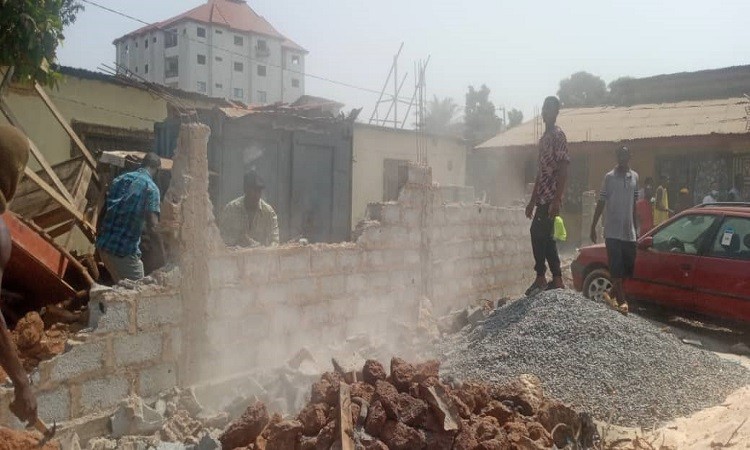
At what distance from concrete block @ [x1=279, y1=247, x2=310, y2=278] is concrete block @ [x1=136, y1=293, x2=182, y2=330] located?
106cm

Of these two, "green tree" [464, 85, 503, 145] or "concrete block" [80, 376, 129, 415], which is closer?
"concrete block" [80, 376, 129, 415]

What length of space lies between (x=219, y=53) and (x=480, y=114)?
2137 centimetres

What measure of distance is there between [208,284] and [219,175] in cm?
460

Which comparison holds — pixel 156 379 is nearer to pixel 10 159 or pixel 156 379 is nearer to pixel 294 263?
pixel 294 263

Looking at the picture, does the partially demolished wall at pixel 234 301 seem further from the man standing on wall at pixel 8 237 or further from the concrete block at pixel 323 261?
the man standing on wall at pixel 8 237

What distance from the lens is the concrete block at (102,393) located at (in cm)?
401

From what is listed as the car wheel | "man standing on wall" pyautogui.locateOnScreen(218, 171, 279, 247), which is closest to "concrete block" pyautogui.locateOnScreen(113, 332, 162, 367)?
"man standing on wall" pyautogui.locateOnScreen(218, 171, 279, 247)

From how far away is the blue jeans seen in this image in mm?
5168

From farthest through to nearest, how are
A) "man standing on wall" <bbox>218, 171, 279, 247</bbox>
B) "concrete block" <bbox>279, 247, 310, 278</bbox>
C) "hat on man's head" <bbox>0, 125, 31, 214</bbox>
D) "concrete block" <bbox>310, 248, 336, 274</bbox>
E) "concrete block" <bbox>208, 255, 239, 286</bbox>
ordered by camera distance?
"man standing on wall" <bbox>218, 171, 279, 247</bbox>
"concrete block" <bbox>310, 248, 336, 274</bbox>
"concrete block" <bbox>279, 247, 310, 278</bbox>
"concrete block" <bbox>208, 255, 239, 286</bbox>
"hat on man's head" <bbox>0, 125, 31, 214</bbox>

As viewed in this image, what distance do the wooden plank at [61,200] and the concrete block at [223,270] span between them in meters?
2.48

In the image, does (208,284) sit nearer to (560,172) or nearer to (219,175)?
(560,172)

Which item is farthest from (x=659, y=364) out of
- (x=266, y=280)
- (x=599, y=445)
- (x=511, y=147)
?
(x=511, y=147)

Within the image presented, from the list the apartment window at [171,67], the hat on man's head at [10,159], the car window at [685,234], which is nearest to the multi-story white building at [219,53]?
the apartment window at [171,67]

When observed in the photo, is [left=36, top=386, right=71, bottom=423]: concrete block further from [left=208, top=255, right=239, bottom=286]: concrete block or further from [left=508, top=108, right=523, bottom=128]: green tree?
[left=508, top=108, right=523, bottom=128]: green tree
